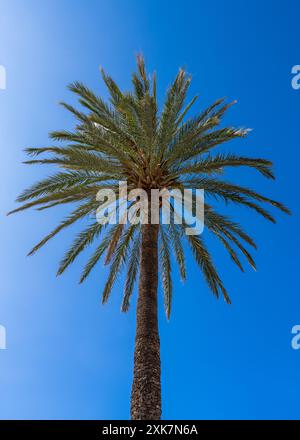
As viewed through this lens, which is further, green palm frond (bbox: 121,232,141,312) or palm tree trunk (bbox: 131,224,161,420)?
green palm frond (bbox: 121,232,141,312)

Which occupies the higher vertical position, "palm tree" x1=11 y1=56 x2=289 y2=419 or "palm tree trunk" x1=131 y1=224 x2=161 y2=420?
"palm tree" x1=11 y1=56 x2=289 y2=419

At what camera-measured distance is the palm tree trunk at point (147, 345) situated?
10.2 m

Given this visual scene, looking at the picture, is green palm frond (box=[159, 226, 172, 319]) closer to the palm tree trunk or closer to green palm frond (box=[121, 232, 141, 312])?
green palm frond (box=[121, 232, 141, 312])

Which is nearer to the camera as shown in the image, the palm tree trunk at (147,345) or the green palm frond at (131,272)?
the palm tree trunk at (147,345)

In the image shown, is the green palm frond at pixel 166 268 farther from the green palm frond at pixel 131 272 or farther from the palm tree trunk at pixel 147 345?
the palm tree trunk at pixel 147 345

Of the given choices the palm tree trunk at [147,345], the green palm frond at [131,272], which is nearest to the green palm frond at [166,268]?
the green palm frond at [131,272]

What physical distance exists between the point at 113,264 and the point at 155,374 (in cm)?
492

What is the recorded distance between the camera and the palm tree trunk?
1019cm

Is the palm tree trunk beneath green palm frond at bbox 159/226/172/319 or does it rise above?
beneath

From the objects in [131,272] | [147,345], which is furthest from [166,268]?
[147,345]

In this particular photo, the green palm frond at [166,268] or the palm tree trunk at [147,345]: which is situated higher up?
the green palm frond at [166,268]

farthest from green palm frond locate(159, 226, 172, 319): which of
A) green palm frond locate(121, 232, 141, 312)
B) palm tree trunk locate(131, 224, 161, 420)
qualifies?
palm tree trunk locate(131, 224, 161, 420)
